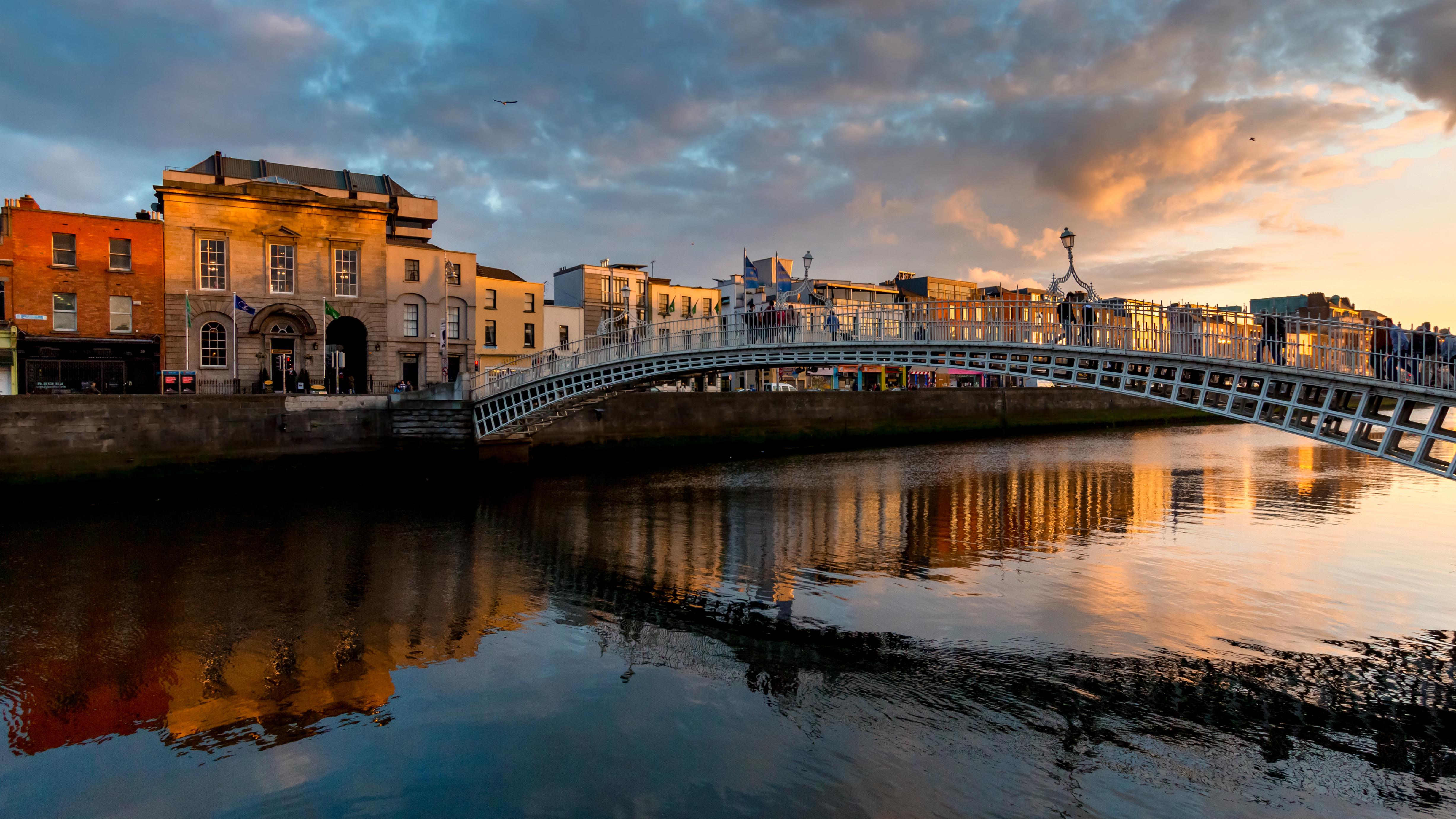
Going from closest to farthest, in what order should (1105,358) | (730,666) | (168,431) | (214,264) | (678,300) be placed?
(730,666), (1105,358), (168,431), (214,264), (678,300)

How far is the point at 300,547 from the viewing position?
16.1 meters

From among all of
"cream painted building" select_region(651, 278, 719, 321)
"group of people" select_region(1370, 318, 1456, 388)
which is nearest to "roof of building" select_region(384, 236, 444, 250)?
"cream painted building" select_region(651, 278, 719, 321)

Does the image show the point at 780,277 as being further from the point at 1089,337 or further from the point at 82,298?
the point at 82,298

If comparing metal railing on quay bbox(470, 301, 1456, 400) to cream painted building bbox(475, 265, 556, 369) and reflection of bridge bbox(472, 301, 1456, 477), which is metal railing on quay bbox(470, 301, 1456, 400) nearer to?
reflection of bridge bbox(472, 301, 1456, 477)

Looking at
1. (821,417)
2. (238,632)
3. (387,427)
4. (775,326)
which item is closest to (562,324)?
(821,417)

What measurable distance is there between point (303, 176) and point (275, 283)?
8619mm

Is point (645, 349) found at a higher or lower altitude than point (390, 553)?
higher

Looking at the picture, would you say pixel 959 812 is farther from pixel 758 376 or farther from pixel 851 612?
pixel 758 376

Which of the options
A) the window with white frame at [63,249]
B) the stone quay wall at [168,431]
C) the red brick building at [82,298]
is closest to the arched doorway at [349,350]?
the red brick building at [82,298]

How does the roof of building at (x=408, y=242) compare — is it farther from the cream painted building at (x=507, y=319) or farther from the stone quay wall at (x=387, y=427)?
the stone quay wall at (x=387, y=427)

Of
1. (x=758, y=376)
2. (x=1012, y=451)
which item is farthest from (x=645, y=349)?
(x=758, y=376)

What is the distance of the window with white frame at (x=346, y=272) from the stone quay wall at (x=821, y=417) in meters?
9.92

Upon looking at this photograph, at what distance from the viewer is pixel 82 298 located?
91.7 ft

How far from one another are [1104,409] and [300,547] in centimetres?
4660
